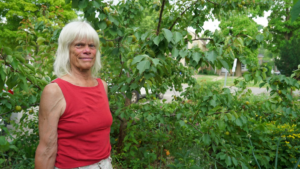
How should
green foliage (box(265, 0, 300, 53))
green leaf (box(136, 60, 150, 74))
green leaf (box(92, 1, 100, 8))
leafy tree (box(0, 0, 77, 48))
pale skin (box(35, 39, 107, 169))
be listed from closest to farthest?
pale skin (box(35, 39, 107, 169))
green leaf (box(136, 60, 150, 74))
green leaf (box(92, 1, 100, 8))
leafy tree (box(0, 0, 77, 48))
green foliage (box(265, 0, 300, 53))

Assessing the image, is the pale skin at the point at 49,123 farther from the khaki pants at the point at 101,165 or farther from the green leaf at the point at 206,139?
the green leaf at the point at 206,139

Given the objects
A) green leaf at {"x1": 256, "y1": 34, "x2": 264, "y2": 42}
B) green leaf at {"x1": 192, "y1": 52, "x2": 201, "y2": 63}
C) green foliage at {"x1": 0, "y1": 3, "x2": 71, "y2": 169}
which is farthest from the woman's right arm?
green leaf at {"x1": 256, "y1": 34, "x2": 264, "y2": 42}

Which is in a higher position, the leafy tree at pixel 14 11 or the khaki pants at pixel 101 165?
the leafy tree at pixel 14 11

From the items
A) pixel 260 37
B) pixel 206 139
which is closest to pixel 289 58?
pixel 260 37

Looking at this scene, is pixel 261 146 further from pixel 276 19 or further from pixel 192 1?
pixel 276 19

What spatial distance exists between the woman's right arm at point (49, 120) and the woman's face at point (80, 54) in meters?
0.25

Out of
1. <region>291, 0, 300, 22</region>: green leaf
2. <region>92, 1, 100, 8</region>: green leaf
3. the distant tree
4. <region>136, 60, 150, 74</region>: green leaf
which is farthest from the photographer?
the distant tree

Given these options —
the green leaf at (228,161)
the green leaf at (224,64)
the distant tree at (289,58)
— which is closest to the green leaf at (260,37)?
the green leaf at (224,64)

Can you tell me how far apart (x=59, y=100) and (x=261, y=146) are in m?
3.09

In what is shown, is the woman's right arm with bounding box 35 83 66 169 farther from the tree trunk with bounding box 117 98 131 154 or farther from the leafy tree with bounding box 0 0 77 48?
the leafy tree with bounding box 0 0 77 48

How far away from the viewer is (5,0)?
1714 centimetres

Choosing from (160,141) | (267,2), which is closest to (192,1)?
(267,2)

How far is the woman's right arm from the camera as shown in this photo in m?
1.37

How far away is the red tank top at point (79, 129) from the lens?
56.5 inches
